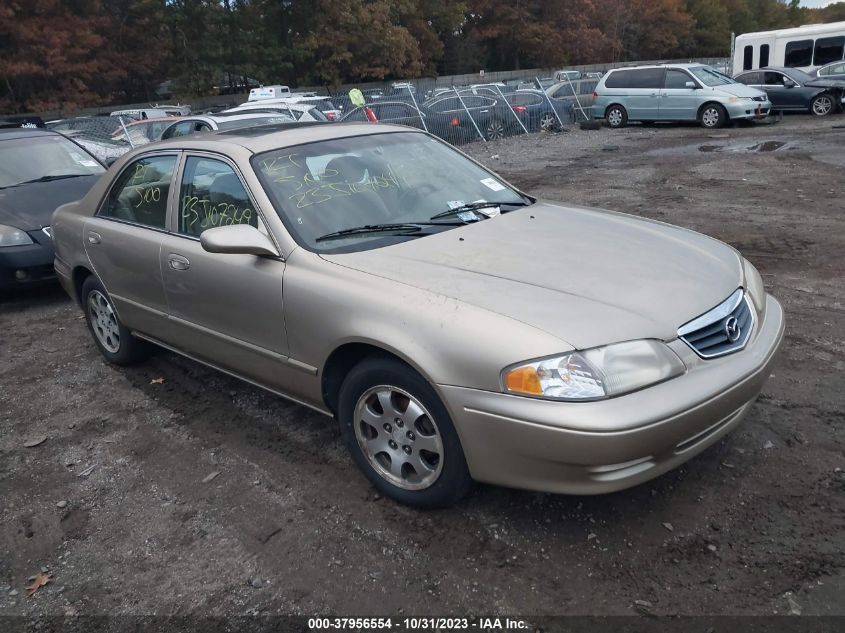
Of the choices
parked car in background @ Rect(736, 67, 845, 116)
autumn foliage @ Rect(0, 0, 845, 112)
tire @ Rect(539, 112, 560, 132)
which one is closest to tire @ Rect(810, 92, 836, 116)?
parked car in background @ Rect(736, 67, 845, 116)

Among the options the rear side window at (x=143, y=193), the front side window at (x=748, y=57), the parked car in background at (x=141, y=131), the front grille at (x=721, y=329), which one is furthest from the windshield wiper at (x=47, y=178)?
the front side window at (x=748, y=57)

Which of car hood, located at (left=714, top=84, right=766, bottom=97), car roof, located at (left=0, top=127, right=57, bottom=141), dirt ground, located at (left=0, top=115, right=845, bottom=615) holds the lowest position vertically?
car hood, located at (left=714, top=84, right=766, bottom=97)

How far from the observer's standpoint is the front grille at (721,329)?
116 inches

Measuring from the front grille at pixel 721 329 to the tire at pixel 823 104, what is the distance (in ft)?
67.8

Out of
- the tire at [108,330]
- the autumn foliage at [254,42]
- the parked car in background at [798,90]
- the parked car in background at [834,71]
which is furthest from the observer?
the autumn foliage at [254,42]

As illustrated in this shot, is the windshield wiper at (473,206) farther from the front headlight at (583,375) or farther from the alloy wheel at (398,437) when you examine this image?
the front headlight at (583,375)

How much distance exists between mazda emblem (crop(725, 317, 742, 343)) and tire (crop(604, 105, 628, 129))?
63.0 ft

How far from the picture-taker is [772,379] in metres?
4.26

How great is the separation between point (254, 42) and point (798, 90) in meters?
30.8

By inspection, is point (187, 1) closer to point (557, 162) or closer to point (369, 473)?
point (557, 162)

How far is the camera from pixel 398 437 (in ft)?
10.5

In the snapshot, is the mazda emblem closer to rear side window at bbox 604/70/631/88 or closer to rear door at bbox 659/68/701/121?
rear door at bbox 659/68/701/121

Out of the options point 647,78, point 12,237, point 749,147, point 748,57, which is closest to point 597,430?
point 12,237

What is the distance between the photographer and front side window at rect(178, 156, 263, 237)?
3.82m
